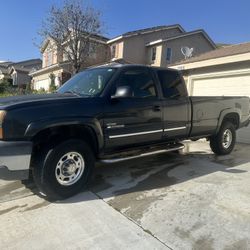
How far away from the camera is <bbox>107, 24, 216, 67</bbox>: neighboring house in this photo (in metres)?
28.3

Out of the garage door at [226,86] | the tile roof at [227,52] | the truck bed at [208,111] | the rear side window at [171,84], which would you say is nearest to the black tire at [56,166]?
the rear side window at [171,84]

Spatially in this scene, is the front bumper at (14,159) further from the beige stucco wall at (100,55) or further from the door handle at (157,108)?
the beige stucco wall at (100,55)

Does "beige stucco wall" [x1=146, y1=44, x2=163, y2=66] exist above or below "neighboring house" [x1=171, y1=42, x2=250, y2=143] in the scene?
above

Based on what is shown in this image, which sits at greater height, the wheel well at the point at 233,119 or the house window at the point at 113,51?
the house window at the point at 113,51

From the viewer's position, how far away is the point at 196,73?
1180 centimetres

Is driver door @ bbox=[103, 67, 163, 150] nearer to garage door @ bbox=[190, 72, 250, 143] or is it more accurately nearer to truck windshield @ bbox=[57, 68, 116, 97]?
truck windshield @ bbox=[57, 68, 116, 97]

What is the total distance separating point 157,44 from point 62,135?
25.6m

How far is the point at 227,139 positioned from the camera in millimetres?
7656

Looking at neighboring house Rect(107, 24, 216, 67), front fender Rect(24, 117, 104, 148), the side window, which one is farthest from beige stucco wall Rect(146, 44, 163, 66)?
front fender Rect(24, 117, 104, 148)

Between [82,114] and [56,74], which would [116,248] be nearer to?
[82,114]

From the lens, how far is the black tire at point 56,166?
167 inches

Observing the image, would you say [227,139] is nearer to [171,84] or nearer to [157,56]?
[171,84]

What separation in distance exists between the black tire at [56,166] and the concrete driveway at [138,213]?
0.15 m

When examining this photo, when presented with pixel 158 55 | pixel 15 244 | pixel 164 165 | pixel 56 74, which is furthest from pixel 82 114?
pixel 56 74
